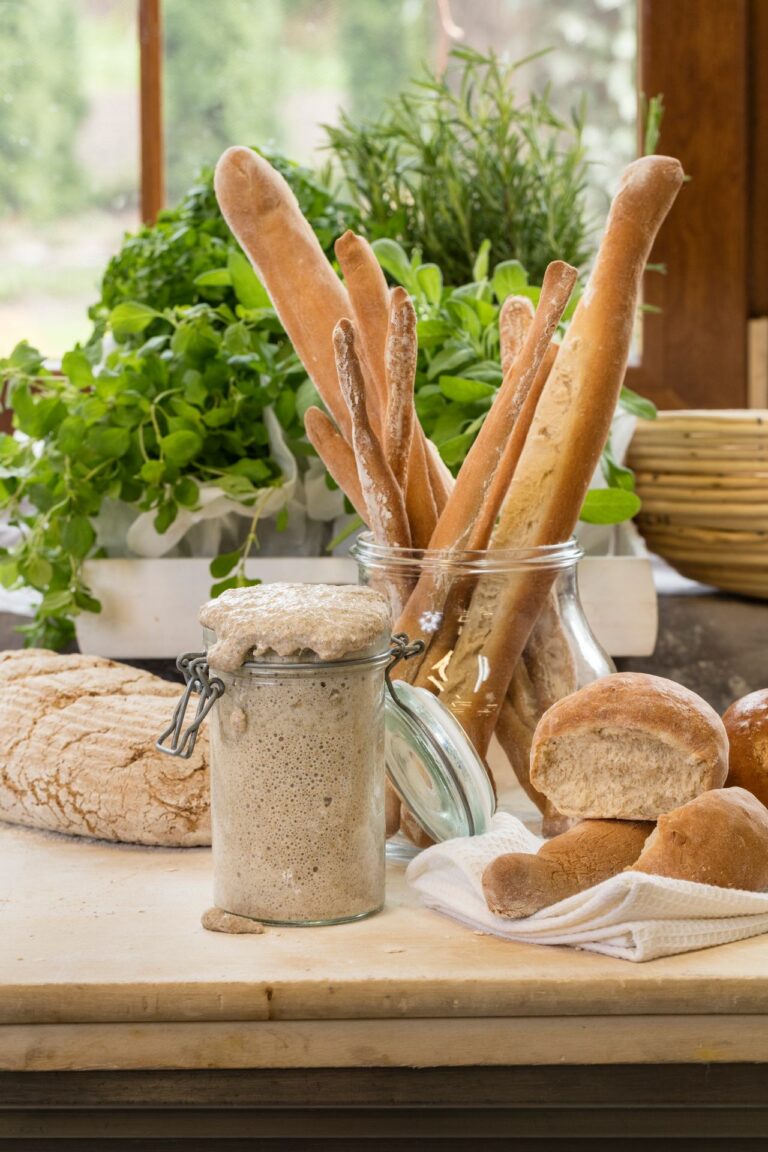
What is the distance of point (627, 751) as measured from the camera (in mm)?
537

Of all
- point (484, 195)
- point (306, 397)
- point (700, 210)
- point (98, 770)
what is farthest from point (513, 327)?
point (700, 210)

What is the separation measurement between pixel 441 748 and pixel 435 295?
0.39 metres

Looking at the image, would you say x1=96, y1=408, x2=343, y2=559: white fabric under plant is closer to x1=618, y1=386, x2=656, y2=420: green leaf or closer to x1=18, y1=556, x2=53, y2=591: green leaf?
x1=18, y1=556, x2=53, y2=591: green leaf

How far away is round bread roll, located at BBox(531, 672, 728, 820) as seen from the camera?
528 millimetres

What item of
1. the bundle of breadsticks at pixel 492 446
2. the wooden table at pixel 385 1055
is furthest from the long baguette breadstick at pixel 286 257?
the wooden table at pixel 385 1055

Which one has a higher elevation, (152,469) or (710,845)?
(152,469)

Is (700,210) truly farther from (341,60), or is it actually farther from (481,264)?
(481,264)

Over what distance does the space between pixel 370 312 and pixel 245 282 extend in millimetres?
232

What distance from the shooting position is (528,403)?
62cm

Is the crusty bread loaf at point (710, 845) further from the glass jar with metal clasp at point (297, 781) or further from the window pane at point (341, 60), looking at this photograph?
the window pane at point (341, 60)

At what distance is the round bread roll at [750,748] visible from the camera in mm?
592

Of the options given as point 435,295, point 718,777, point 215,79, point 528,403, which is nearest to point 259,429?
point 435,295

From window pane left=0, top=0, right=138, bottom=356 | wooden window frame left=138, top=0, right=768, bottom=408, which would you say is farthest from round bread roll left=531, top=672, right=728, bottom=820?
window pane left=0, top=0, right=138, bottom=356

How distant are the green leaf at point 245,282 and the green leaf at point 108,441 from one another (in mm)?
121
